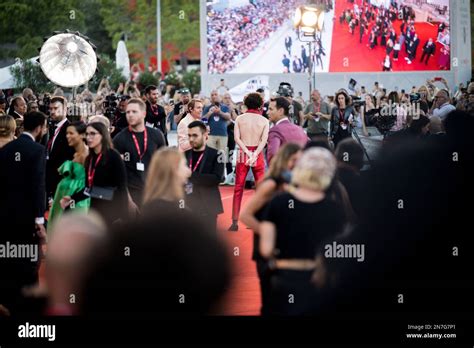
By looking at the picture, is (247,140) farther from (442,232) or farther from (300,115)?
(442,232)

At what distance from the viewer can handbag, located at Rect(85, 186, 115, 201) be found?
23.0ft

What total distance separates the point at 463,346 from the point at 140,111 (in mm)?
2998

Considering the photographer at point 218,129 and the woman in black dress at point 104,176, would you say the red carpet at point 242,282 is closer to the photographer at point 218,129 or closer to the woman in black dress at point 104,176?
the woman in black dress at point 104,176

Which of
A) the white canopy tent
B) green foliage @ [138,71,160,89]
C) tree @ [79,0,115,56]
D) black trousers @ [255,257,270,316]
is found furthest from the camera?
tree @ [79,0,115,56]

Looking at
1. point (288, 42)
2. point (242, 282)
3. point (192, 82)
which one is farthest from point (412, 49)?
point (242, 282)

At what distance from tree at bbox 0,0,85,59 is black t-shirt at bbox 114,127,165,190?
18.0 meters

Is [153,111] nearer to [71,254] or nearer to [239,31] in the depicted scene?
[71,254]

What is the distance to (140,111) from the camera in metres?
7.76

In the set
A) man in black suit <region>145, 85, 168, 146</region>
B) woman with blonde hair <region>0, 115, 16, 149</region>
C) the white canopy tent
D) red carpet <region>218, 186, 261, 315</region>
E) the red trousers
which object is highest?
the white canopy tent

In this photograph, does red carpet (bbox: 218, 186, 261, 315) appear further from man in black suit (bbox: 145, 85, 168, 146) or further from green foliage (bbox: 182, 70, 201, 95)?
green foliage (bbox: 182, 70, 201, 95)

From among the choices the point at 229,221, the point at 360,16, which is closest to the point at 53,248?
the point at 229,221

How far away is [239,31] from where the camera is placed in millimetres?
23969

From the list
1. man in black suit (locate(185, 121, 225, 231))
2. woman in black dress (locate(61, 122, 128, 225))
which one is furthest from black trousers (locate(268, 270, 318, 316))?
man in black suit (locate(185, 121, 225, 231))

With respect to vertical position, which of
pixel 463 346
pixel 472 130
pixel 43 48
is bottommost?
pixel 463 346
